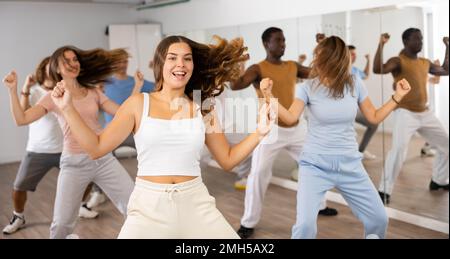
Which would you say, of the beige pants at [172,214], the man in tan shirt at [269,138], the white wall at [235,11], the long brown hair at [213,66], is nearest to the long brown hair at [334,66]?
the long brown hair at [213,66]

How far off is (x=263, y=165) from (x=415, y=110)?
3.78ft

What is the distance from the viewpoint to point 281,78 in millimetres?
4035

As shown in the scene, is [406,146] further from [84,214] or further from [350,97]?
[84,214]

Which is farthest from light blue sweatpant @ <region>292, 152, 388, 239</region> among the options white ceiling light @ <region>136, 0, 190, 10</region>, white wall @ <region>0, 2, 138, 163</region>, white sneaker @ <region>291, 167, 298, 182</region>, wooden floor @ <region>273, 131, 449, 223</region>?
white wall @ <region>0, 2, 138, 163</region>

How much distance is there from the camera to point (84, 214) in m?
4.09

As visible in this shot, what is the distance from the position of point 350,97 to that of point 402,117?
4.15 ft

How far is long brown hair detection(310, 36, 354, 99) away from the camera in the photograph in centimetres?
264

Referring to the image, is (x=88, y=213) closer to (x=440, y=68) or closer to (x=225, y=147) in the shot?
(x=225, y=147)

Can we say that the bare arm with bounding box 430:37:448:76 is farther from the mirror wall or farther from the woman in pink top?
the woman in pink top

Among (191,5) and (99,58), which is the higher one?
(191,5)

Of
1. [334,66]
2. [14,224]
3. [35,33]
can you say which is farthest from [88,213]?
[35,33]

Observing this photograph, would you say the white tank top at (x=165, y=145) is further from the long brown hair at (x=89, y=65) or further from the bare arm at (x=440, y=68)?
the bare arm at (x=440, y=68)
